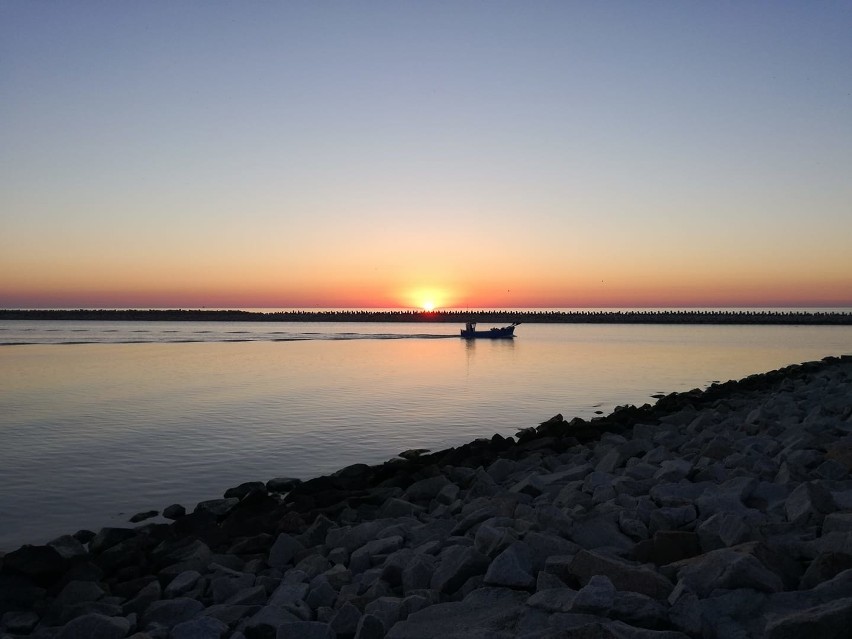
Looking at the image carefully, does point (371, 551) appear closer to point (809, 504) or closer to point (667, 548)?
point (667, 548)

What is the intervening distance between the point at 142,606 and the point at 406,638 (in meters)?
2.52

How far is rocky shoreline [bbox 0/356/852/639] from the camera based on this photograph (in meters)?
3.53

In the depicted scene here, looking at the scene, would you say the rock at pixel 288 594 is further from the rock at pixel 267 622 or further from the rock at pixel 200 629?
the rock at pixel 200 629

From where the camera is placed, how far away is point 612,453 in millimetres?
8539

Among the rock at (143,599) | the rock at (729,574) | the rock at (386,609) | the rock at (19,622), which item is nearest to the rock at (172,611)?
the rock at (143,599)

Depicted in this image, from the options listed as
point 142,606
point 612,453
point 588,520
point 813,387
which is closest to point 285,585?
point 142,606

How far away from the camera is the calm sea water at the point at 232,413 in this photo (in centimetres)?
1007

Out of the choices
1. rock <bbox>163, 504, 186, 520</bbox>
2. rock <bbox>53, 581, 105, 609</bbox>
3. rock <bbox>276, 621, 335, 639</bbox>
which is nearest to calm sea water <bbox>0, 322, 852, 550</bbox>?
rock <bbox>163, 504, 186, 520</bbox>

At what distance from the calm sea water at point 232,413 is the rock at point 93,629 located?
3743mm

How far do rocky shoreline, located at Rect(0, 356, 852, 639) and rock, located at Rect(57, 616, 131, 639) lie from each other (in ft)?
0.04

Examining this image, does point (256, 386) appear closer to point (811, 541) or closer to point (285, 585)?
point (285, 585)

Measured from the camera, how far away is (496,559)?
4332mm

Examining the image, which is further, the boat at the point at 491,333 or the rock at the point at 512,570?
the boat at the point at 491,333

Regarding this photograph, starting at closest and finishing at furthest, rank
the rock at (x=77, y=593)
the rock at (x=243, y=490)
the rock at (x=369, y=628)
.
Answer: the rock at (x=369, y=628), the rock at (x=77, y=593), the rock at (x=243, y=490)
